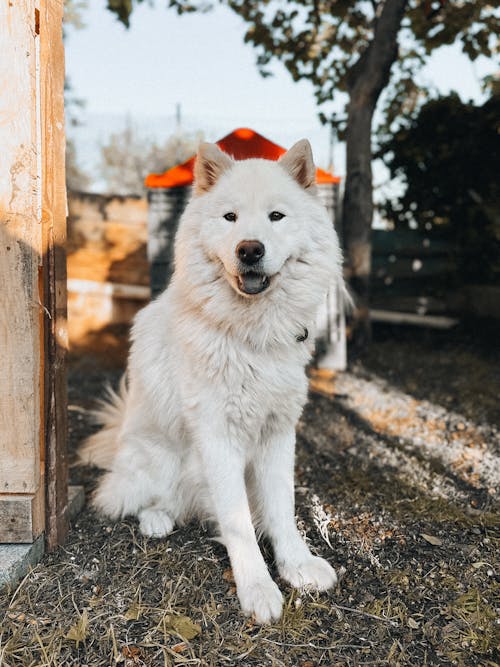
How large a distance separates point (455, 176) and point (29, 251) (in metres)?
5.96

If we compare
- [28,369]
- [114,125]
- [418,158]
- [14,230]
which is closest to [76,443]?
[28,369]

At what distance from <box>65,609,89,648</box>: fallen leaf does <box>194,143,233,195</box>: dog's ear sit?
5.18 feet

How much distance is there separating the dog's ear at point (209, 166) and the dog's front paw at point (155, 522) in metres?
1.38

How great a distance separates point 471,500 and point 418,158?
5231 mm

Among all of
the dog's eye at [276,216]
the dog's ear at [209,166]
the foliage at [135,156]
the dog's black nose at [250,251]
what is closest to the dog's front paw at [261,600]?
the dog's black nose at [250,251]

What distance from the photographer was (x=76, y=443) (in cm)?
351

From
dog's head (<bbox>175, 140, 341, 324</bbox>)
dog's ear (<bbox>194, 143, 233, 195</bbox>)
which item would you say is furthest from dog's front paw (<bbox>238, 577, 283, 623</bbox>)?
dog's ear (<bbox>194, 143, 233, 195</bbox>)

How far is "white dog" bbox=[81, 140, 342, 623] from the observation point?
2012 millimetres

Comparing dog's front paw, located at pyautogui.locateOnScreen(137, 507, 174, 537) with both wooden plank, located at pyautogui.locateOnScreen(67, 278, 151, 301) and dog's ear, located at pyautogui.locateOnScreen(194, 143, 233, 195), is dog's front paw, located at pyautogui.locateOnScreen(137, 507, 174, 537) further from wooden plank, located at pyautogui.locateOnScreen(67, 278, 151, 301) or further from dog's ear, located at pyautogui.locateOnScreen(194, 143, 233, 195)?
wooden plank, located at pyautogui.locateOnScreen(67, 278, 151, 301)

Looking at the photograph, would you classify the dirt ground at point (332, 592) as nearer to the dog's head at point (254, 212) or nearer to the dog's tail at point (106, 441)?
the dog's tail at point (106, 441)

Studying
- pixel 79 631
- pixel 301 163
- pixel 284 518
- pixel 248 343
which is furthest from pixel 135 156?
pixel 79 631

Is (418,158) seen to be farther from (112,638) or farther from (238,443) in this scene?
(112,638)

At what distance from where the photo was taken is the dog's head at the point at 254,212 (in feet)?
6.39

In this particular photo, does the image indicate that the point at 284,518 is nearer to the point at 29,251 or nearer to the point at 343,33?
the point at 29,251
